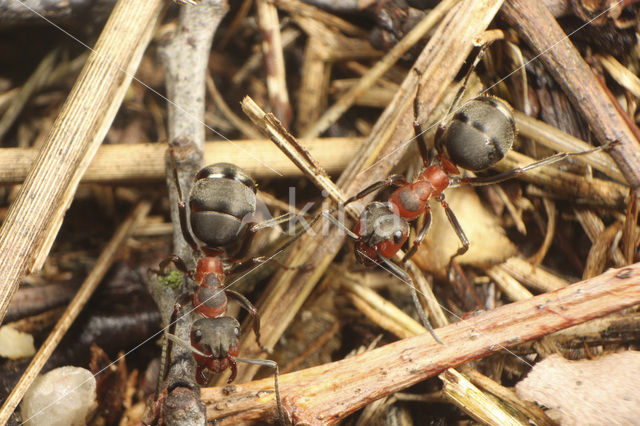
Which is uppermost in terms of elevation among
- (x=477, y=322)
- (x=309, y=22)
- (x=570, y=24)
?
(x=570, y=24)

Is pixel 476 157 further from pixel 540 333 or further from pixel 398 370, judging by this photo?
pixel 398 370

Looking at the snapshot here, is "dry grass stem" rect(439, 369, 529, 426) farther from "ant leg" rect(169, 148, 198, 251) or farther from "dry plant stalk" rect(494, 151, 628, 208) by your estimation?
"ant leg" rect(169, 148, 198, 251)

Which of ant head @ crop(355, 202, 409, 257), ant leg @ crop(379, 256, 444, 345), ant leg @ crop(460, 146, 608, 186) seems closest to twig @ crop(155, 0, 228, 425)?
ant head @ crop(355, 202, 409, 257)

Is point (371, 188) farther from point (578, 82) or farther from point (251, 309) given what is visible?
point (578, 82)

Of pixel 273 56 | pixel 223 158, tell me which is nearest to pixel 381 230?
pixel 223 158

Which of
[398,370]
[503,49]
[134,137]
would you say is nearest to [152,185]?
[134,137]
